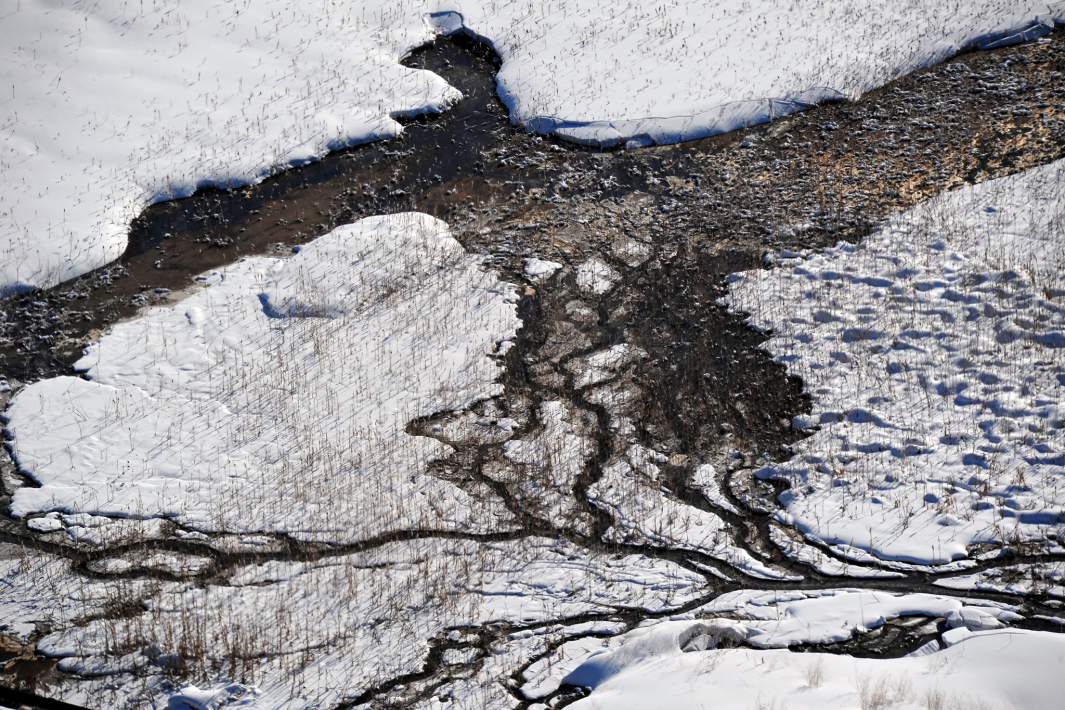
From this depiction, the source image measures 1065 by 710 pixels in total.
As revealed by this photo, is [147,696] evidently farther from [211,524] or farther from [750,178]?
[750,178]

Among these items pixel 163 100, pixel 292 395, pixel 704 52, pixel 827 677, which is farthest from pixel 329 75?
pixel 827 677

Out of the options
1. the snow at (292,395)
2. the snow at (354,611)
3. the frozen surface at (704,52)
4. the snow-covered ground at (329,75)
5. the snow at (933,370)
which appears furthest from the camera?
the frozen surface at (704,52)

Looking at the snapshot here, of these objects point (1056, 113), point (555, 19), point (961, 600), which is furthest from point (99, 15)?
point (961, 600)

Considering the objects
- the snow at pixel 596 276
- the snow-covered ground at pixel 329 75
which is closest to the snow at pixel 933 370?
the snow at pixel 596 276

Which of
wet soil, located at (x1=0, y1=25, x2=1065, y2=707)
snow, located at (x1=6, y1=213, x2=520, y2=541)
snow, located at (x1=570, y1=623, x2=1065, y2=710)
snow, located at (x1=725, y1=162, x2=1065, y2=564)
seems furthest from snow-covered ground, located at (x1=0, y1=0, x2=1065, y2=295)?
snow, located at (x1=570, y1=623, x2=1065, y2=710)

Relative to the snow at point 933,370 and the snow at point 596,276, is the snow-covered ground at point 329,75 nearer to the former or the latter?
the snow at point 596,276

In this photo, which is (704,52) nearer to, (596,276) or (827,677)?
(596,276)
